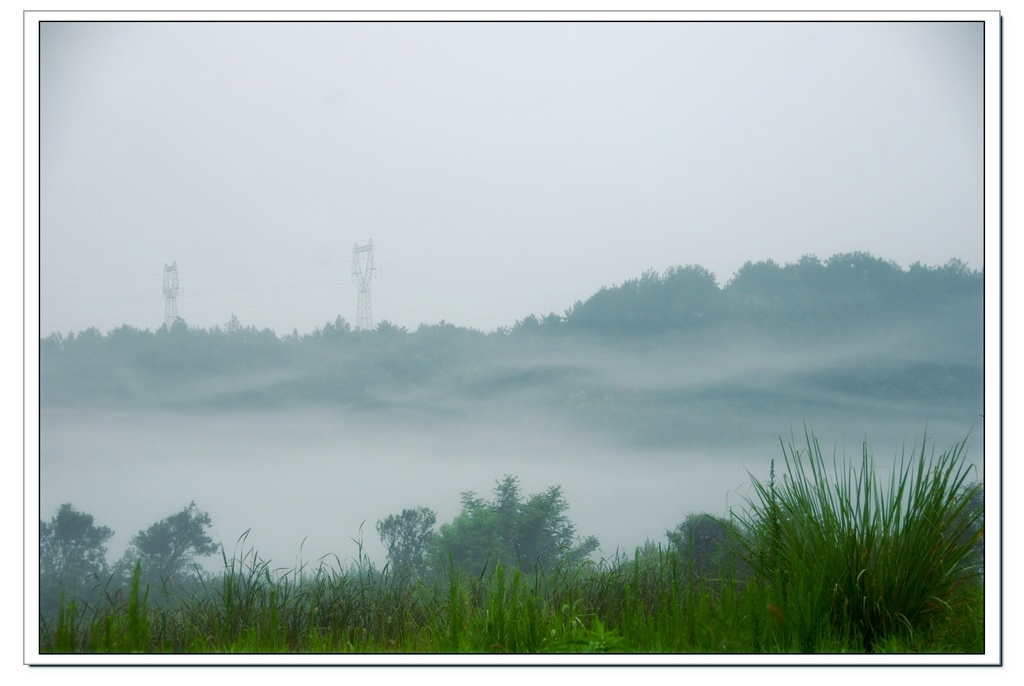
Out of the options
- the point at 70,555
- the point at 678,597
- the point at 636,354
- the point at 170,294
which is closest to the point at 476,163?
the point at 636,354

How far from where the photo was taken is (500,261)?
4215 mm

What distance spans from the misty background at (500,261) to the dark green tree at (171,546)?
66mm

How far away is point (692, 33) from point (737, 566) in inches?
100

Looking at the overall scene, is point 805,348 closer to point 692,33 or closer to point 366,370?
point 692,33

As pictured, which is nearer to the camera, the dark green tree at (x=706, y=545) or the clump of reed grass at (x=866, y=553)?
the clump of reed grass at (x=866, y=553)

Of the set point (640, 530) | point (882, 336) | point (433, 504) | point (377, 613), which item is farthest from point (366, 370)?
point (882, 336)

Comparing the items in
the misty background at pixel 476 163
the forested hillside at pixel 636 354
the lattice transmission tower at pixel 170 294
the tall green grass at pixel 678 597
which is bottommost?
the tall green grass at pixel 678 597

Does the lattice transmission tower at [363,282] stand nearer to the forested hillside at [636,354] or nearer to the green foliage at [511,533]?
the forested hillside at [636,354]

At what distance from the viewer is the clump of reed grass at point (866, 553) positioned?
11.3 feet

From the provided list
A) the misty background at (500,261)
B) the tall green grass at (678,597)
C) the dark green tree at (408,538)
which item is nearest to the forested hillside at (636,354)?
the misty background at (500,261)

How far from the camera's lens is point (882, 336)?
411 cm

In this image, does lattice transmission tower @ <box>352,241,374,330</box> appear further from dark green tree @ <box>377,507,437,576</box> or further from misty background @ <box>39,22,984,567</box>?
dark green tree @ <box>377,507,437,576</box>

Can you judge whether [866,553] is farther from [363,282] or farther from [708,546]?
[363,282]
